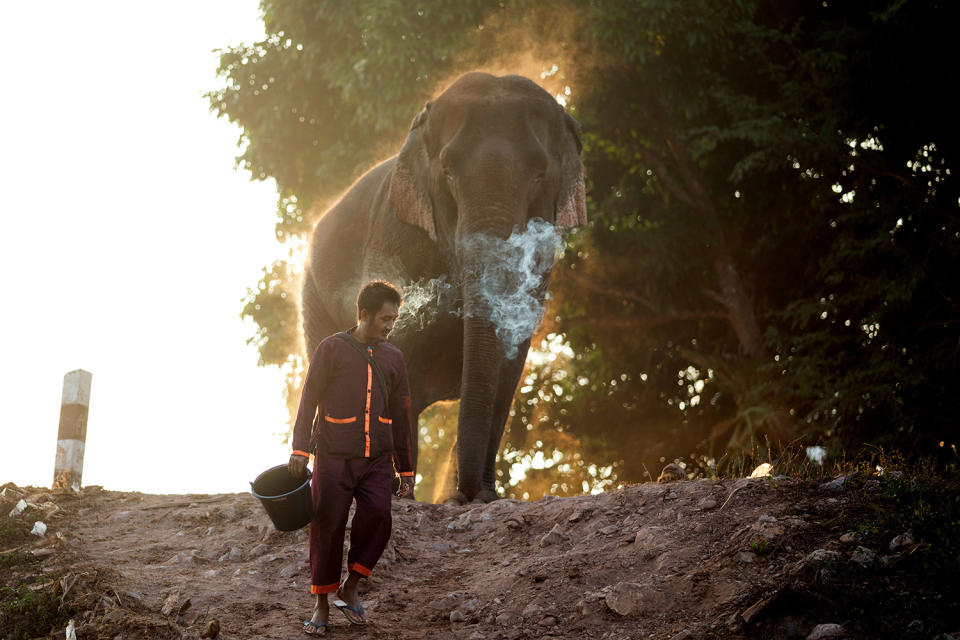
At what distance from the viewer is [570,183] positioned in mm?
9945

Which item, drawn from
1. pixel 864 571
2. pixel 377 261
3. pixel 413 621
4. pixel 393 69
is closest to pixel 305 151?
pixel 393 69

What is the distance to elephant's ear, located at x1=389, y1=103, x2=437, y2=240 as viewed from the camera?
948 cm

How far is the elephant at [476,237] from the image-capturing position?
28.6 ft

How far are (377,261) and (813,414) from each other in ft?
20.9

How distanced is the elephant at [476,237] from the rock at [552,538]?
71.1 inches

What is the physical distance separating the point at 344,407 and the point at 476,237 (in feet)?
11.0

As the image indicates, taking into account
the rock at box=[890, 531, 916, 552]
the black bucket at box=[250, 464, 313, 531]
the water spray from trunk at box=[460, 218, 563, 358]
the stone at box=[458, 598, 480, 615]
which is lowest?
the stone at box=[458, 598, 480, 615]

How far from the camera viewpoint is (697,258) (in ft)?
51.2

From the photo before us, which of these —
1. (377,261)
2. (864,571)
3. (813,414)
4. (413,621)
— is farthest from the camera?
(813,414)

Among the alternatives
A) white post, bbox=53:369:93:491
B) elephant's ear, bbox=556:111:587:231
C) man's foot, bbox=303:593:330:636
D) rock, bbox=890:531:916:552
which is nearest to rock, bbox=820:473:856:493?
rock, bbox=890:531:916:552

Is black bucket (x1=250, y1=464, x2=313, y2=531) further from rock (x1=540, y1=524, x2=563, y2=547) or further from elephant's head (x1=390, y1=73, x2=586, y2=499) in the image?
elephant's head (x1=390, y1=73, x2=586, y2=499)

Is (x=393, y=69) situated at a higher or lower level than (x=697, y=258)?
higher

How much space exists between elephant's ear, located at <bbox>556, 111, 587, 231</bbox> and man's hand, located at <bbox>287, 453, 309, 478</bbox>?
4.84m

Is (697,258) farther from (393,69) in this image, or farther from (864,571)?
(864,571)
